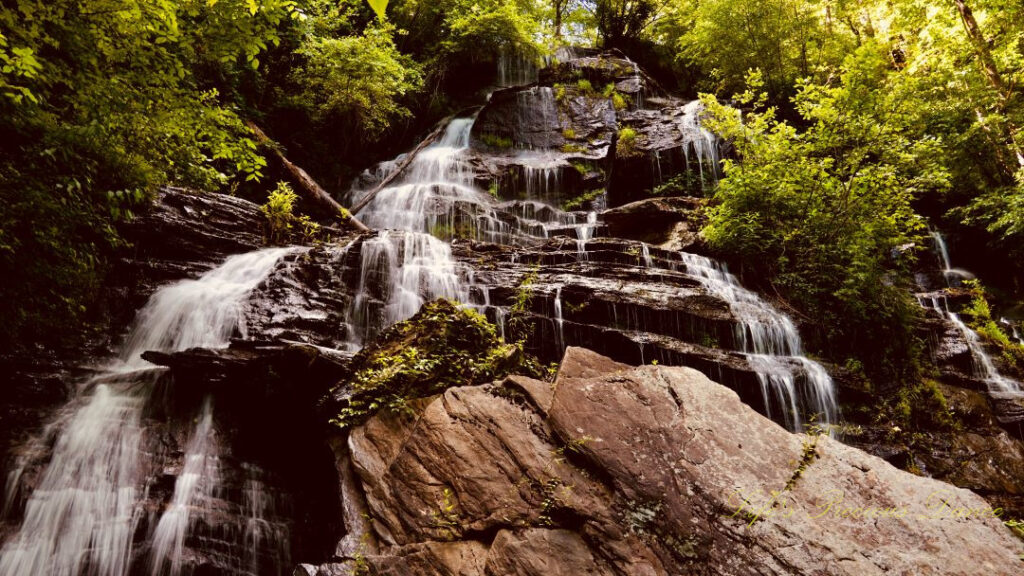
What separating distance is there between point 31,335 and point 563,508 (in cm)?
701

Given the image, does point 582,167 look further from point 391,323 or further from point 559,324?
point 391,323

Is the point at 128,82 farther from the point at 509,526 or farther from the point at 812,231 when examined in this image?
the point at 812,231

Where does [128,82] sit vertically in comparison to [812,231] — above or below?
above

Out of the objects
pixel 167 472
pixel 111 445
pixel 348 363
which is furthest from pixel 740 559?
pixel 111 445

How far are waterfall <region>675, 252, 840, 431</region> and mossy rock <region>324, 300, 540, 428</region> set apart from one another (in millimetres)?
4363

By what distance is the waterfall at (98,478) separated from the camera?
4.11m

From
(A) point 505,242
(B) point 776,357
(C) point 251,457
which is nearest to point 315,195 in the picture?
(A) point 505,242

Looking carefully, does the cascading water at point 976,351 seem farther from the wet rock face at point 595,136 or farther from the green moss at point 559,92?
the green moss at point 559,92

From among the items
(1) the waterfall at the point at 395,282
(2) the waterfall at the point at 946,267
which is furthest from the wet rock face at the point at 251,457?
(2) the waterfall at the point at 946,267

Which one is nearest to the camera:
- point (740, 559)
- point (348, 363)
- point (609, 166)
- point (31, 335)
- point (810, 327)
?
point (740, 559)

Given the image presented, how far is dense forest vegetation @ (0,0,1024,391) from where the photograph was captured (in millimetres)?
4773

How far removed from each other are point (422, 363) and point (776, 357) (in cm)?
638

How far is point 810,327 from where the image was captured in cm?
855

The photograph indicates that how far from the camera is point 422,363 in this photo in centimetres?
464
